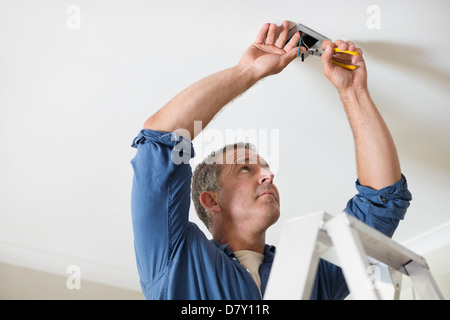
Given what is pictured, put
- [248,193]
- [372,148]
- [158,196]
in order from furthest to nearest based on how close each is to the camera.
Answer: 1. [248,193]
2. [372,148]
3. [158,196]

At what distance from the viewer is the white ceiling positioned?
4.79ft

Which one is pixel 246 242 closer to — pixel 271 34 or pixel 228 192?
pixel 228 192

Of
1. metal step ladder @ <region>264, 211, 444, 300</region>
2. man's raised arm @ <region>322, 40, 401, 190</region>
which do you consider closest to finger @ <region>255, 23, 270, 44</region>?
man's raised arm @ <region>322, 40, 401, 190</region>

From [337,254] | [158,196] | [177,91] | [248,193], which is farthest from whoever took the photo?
[177,91]

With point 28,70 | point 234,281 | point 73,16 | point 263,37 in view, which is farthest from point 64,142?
point 234,281

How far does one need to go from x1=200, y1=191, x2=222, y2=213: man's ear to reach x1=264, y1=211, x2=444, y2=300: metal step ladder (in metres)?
0.63

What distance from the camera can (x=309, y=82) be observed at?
169 cm

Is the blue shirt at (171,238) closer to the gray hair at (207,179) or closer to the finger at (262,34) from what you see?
the gray hair at (207,179)

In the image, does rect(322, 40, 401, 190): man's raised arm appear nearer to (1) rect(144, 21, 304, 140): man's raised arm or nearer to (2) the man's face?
(1) rect(144, 21, 304, 140): man's raised arm

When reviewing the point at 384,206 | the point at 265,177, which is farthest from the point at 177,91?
the point at 384,206

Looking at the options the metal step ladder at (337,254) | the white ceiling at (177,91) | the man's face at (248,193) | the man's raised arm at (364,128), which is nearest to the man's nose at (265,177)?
the man's face at (248,193)

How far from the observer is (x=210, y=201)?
1505 millimetres

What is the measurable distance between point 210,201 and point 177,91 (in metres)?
0.45

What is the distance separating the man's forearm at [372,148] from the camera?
4.36 feet
